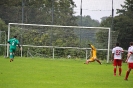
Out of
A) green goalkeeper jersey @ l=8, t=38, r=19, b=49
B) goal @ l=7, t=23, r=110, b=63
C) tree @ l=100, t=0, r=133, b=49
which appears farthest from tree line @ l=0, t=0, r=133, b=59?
green goalkeeper jersey @ l=8, t=38, r=19, b=49

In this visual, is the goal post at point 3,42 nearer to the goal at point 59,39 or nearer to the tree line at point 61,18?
the tree line at point 61,18

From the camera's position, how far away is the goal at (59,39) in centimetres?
3669

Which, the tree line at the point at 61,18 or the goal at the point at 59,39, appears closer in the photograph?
the goal at the point at 59,39

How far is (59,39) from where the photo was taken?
123 ft

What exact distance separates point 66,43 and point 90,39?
2192 millimetres

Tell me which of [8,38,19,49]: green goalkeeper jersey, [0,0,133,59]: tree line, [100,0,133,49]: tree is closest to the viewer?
[8,38,19,49]: green goalkeeper jersey

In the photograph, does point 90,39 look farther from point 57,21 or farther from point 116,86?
point 116,86

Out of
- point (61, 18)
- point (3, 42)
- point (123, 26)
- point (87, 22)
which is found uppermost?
point (61, 18)

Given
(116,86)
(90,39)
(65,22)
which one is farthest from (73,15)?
(116,86)

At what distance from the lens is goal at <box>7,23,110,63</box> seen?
120 feet

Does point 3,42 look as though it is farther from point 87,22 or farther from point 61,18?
point 87,22

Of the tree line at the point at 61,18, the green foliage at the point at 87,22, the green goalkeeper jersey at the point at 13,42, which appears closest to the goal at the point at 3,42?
the tree line at the point at 61,18

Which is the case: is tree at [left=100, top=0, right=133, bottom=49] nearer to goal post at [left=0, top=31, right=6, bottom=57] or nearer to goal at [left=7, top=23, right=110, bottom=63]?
goal at [left=7, top=23, right=110, bottom=63]

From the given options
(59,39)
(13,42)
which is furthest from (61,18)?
(13,42)
